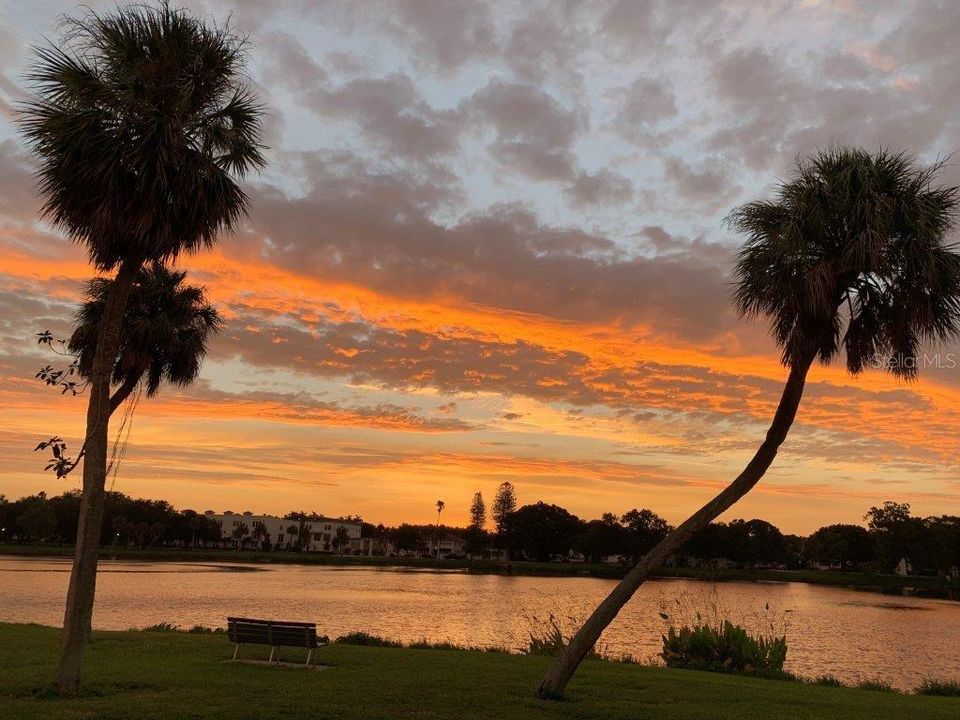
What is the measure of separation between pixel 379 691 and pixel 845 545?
15825 centimetres

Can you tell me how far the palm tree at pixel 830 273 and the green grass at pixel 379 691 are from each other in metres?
1.61

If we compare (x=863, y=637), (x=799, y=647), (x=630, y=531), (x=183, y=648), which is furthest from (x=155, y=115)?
(x=630, y=531)

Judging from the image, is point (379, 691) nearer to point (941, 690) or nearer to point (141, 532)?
point (941, 690)

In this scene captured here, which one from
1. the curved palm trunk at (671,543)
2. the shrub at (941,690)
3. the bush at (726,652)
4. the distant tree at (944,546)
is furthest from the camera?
the distant tree at (944,546)

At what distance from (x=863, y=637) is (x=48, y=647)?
37.5m

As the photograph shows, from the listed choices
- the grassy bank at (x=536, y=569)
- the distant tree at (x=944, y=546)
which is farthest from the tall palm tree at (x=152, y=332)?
the distant tree at (x=944, y=546)

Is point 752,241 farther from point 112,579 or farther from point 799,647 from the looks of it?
point 112,579

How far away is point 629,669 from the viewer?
17.5 m

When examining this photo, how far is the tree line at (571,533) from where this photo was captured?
131m

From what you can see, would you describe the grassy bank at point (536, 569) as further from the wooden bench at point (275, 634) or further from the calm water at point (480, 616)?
the wooden bench at point (275, 634)

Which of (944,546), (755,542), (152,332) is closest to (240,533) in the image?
(755,542)

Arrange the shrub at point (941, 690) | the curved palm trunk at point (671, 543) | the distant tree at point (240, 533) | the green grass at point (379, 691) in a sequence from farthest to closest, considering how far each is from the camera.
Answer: the distant tree at point (240, 533) → the shrub at point (941, 690) → the curved palm trunk at point (671, 543) → the green grass at point (379, 691)

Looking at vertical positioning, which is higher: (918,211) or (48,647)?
(918,211)

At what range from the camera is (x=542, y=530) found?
163 m
